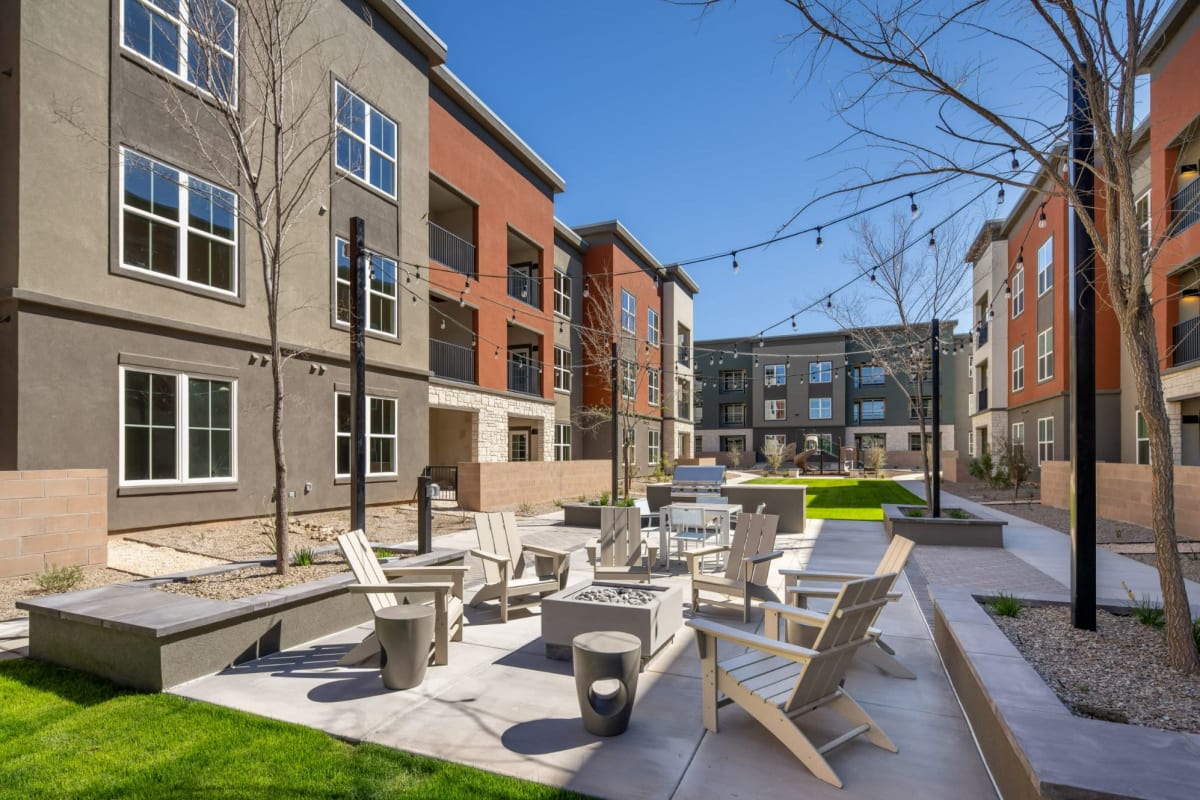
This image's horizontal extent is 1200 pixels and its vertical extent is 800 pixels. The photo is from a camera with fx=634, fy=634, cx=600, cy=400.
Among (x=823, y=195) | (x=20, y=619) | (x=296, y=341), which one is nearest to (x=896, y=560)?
(x=823, y=195)

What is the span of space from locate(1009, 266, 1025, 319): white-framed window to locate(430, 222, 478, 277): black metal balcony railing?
866 inches

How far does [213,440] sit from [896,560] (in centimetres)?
1060

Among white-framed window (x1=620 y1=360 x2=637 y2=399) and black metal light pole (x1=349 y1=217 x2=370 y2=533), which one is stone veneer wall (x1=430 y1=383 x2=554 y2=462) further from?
black metal light pole (x1=349 y1=217 x2=370 y2=533)

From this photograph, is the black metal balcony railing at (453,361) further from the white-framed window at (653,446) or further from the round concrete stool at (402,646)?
the round concrete stool at (402,646)

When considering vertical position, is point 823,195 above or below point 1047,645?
above

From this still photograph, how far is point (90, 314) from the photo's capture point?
9.04 meters

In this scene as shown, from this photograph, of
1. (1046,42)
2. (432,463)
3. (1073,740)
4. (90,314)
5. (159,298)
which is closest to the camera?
(1073,740)

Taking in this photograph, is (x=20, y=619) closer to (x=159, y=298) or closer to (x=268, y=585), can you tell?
(x=268, y=585)

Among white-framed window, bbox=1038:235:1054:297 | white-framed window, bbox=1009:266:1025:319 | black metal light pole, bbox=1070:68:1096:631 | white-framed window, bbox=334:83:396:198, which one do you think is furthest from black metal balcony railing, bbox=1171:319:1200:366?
white-framed window, bbox=334:83:396:198

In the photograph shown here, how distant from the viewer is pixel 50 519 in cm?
744

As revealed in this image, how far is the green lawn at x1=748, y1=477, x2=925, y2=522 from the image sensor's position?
15783mm

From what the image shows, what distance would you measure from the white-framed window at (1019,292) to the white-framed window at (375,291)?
24.6 meters

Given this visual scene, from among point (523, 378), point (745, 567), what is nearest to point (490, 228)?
point (523, 378)

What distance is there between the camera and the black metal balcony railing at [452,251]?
18375 millimetres
